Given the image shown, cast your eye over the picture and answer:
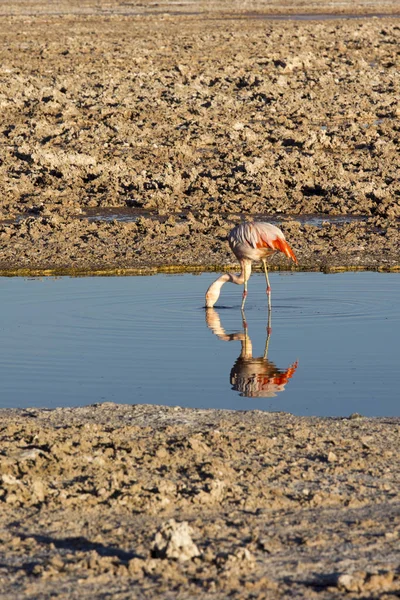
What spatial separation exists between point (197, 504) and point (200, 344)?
488 cm

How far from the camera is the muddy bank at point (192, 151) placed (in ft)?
51.6

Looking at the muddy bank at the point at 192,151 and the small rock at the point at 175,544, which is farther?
the muddy bank at the point at 192,151

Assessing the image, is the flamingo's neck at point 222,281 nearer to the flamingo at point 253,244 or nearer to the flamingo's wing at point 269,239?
the flamingo at point 253,244

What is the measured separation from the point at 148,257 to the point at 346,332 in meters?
4.60

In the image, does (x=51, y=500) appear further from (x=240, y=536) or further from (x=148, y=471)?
(x=240, y=536)

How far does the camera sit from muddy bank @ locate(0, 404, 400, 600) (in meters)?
4.98

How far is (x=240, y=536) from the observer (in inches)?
217

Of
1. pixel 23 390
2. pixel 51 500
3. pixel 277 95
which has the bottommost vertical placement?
pixel 51 500

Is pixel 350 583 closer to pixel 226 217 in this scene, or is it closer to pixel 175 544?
pixel 175 544

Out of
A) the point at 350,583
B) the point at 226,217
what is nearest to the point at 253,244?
the point at 226,217

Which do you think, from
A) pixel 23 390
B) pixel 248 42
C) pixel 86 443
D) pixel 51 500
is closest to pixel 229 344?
pixel 23 390

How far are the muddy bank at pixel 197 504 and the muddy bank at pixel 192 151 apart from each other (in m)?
7.36

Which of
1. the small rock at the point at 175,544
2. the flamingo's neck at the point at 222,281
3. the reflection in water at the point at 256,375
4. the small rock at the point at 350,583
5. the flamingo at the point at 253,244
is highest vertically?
→ the flamingo at the point at 253,244

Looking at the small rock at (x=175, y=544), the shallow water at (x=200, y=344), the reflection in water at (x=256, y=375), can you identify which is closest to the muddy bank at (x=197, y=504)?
the small rock at (x=175, y=544)
